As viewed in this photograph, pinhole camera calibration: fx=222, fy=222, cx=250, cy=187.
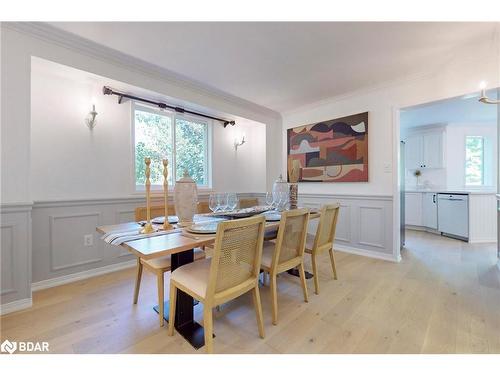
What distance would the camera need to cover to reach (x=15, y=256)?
1792 millimetres

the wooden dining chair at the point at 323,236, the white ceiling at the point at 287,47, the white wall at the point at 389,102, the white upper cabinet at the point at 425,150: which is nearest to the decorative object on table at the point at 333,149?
the white wall at the point at 389,102

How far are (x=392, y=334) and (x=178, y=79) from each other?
3.24 metres

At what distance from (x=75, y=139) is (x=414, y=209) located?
19.9 ft

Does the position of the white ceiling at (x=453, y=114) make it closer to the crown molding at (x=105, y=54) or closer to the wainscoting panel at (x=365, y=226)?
the wainscoting panel at (x=365, y=226)

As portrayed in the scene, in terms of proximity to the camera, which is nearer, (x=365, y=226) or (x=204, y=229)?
(x=204, y=229)

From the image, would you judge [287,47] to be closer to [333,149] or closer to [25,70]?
[333,149]

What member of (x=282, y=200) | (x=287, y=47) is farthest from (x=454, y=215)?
(x=287, y=47)

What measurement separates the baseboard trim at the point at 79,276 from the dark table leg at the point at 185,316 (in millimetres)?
A: 1345

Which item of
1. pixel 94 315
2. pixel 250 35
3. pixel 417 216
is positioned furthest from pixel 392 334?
pixel 417 216

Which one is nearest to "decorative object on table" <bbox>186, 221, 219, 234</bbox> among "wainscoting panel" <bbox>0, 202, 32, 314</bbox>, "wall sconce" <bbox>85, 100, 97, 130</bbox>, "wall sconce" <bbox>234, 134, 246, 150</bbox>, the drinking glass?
the drinking glass

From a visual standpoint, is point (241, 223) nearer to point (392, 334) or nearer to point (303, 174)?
point (392, 334)

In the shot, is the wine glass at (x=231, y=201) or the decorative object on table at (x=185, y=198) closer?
the decorative object on table at (x=185, y=198)

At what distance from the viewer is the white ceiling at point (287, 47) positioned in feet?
6.17

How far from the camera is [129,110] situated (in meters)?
2.79
